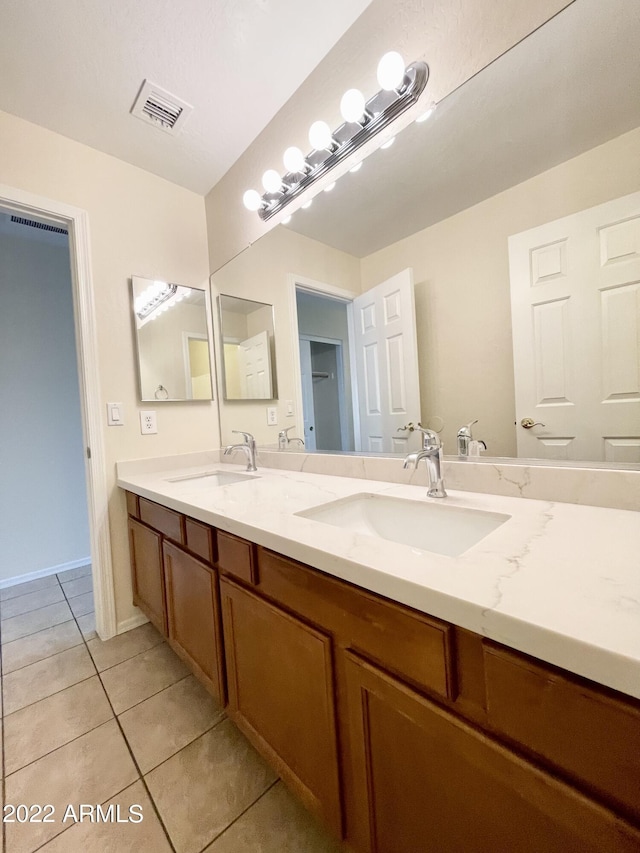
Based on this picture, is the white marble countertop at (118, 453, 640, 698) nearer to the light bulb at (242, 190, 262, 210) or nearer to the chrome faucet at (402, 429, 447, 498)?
the chrome faucet at (402, 429, 447, 498)

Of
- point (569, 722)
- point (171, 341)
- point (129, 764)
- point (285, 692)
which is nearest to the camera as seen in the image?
point (569, 722)

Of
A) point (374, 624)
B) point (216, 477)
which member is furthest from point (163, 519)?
point (374, 624)

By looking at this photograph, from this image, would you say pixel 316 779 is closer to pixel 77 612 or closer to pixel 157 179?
pixel 77 612

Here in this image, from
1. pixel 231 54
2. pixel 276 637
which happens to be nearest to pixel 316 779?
pixel 276 637

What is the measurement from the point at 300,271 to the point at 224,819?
189 cm

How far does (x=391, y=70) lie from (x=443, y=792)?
174 centimetres

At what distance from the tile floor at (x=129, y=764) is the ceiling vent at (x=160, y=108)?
240cm

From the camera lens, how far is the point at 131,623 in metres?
1.75

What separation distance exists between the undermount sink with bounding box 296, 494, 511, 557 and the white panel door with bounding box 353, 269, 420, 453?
29 centimetres

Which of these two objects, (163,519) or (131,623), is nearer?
(163,519)

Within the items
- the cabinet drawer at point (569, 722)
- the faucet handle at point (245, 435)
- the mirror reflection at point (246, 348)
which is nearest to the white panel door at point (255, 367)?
the mirror reflection at point (246, 348)

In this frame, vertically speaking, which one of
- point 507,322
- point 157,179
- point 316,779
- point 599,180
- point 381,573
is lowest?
point 316,779

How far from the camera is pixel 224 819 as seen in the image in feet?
2.89

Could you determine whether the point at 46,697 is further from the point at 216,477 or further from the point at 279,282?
the point at 279,282
